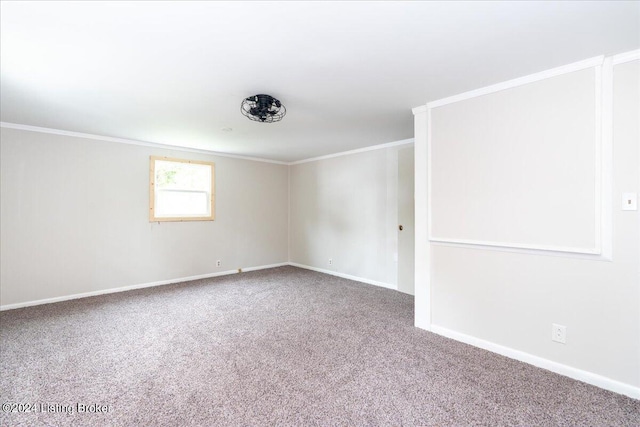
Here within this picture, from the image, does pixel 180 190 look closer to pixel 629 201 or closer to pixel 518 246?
pixel 518 246

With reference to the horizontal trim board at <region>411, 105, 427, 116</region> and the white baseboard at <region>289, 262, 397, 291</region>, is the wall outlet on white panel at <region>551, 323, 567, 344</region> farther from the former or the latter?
the white baseboard at <region>289, 262, 397, 291</region>

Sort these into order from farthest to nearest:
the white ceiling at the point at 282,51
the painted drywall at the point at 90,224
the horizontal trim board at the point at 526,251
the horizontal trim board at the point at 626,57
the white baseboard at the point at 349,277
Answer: the white baseboard at the point at 349,277
the painted drywall at the point at 90,224
the horizontal trim board at the point at 526,251
the horizontal trim board at the point at 626,57
the white ceiling at the point at 282,51

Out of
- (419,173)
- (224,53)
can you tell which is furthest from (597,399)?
(224,53)

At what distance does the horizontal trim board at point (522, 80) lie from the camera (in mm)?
2025

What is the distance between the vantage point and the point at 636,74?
1885mm

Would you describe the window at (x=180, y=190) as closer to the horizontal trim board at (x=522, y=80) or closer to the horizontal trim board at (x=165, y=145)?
the horizontal trim board at (x=165, y=145)

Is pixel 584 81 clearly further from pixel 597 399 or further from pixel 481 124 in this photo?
pixel 597 399

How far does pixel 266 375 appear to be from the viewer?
2.12 metres

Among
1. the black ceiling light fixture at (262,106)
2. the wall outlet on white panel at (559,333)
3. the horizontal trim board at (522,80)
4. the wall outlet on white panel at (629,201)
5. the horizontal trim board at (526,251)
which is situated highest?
the horizontal trim board at (522,80)

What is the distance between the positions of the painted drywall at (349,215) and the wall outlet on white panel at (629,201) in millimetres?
2711

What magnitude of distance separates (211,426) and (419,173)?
2.66 metres

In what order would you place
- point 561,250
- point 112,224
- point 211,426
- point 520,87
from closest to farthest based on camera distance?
point 211,426
point 561,250
point 520,87
point 112,224

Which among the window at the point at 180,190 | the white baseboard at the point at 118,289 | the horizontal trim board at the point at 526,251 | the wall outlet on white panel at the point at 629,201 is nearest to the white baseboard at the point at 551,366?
the horizontal trim board at the point at 526,251

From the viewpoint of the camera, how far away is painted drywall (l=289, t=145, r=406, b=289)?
4621 millimetres
